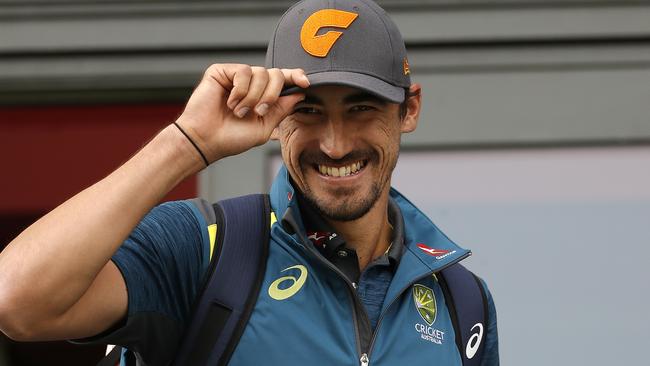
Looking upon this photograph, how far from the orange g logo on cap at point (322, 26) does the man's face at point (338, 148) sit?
9 centimetres

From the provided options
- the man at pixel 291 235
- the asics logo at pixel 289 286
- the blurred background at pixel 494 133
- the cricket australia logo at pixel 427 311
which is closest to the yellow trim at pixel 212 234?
the man at pixel 291 235

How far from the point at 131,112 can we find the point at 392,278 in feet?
8.07

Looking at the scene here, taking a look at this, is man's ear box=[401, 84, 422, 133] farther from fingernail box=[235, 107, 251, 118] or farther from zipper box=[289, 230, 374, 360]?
fingernail box=[235, 107, 251, 118]

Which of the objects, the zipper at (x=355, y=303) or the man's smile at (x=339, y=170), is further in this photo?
the man's smile at (x=339, y=170)

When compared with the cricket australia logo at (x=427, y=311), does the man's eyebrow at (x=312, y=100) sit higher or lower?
higher

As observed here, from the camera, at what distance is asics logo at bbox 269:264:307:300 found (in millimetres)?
2387

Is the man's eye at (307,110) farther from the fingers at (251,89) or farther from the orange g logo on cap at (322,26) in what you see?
the fingers at (251,89)

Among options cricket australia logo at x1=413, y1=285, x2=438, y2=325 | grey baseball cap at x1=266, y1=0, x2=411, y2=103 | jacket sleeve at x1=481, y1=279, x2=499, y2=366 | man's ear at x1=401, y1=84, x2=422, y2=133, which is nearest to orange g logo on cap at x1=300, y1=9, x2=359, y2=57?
grey baseball cap at x1=266, y1=0, x2=411, y2=103

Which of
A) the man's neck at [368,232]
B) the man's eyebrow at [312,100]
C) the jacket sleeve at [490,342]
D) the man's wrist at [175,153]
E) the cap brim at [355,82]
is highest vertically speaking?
the cap brim at [355,82]

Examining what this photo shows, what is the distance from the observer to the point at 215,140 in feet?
7.36

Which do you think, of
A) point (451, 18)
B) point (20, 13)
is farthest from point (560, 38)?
point (20, 13)

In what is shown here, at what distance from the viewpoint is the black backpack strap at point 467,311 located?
2619mm

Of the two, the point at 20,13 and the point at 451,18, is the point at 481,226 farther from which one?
the point at 20,13

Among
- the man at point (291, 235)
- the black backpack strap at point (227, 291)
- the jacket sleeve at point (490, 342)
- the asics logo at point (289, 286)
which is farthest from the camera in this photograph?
the jacket sleeve at point (490, 342)
